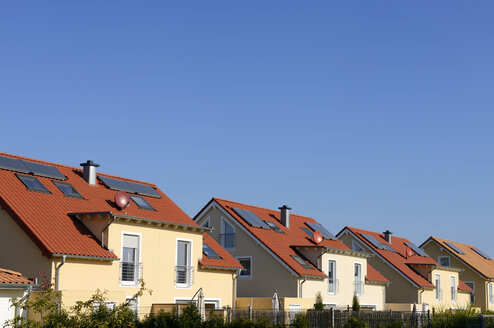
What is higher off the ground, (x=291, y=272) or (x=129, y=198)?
(x=129, y=198)

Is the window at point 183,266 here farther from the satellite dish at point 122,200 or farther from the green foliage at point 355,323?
the green foliage at point 355,323

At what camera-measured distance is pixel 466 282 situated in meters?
59.4

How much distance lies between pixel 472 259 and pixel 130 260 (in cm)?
4291

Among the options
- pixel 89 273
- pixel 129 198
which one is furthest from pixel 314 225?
pixel 89 273

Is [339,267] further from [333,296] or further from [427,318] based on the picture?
[427,318]

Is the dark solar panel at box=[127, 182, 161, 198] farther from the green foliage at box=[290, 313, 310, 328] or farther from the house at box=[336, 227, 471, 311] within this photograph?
the house at box=[336, 227, 471, 311]

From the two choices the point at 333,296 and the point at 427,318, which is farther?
the point at 333,296

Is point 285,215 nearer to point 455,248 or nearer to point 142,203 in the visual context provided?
point 142,203

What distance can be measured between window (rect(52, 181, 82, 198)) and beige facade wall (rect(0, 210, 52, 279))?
3522mm

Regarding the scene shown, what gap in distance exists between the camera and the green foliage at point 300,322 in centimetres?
2347

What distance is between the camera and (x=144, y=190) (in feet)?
106

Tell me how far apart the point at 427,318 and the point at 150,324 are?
967cm

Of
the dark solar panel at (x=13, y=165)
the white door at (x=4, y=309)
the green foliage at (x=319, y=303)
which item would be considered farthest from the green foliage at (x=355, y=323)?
the dark solar panel at (x=13, y=165)

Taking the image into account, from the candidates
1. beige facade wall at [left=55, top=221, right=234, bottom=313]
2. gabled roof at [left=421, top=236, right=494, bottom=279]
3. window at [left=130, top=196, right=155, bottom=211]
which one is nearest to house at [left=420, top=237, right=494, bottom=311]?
gabled roof at [left=421, top=236, right=494, bottom=279]
